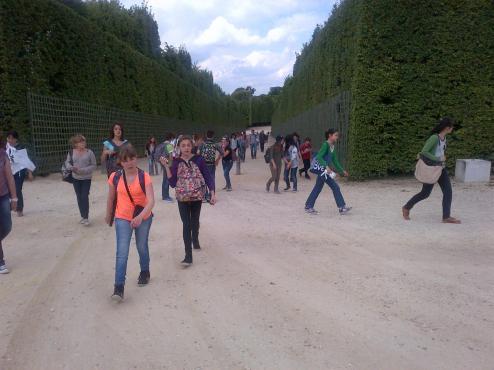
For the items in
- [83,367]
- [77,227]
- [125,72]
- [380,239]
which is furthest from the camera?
[125,72]

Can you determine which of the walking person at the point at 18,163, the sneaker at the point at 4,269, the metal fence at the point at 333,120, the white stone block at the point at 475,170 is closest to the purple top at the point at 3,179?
the sneaker at the point at 4,269

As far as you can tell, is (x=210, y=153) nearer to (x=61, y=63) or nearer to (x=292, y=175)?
(x=292, y=175)

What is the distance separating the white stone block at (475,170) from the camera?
11344mm

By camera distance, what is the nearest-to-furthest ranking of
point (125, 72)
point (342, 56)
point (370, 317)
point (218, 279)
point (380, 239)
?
1. point (370, 317)
2. point (218, 279)
3. point (380, 239)
4. point (342, 56)
5. point (125, 72)

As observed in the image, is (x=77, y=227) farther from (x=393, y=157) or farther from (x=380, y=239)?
(x=393, y=157)

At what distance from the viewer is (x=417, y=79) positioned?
39.7 ft

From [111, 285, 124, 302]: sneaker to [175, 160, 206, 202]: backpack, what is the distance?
149 cm

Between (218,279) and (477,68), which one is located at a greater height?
(477,68)

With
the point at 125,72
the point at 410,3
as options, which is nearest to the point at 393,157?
the point at 410,3

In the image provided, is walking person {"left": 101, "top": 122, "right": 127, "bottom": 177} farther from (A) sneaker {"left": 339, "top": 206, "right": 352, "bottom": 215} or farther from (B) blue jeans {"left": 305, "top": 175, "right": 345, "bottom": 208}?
(A) sneaker {"left": 339, "top": 206, "right": 352, "bottom": 215}

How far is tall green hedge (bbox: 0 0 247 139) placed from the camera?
41.7 ft

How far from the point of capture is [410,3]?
12.0 meters

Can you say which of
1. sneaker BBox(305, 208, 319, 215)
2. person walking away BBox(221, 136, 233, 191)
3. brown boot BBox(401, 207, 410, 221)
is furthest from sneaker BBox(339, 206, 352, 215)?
person walking away BBox(221, 136, 233, 191)

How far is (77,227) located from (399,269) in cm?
563
